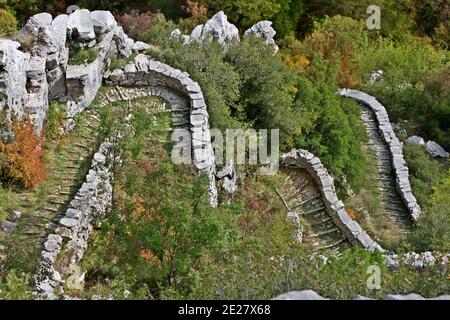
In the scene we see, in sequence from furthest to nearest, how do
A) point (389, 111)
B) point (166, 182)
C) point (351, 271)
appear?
point (389, 111) < point (166, 182) < point (351, 271)

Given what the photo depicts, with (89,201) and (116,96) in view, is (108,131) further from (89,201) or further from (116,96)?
(116,96)

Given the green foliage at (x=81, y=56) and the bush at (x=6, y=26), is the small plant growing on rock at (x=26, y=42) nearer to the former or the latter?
the bush at (x=6, y=26)

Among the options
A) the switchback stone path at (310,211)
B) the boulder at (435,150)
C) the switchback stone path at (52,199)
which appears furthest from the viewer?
the boulder at (435,150)

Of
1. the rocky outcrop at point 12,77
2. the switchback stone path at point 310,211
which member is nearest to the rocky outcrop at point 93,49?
the rocky outcrop at point 12,77

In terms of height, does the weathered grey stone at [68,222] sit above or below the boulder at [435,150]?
above

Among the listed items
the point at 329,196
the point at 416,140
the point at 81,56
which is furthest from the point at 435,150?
the point at 81,56

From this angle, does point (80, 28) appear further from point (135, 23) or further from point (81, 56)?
point (135, 23)

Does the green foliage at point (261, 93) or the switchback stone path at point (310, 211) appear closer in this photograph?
the switchback stone path at point (310, 211)
